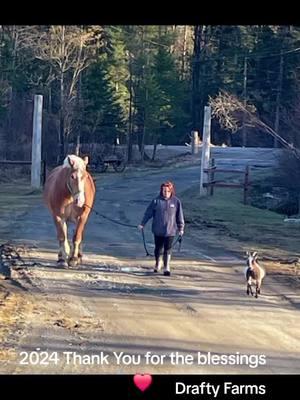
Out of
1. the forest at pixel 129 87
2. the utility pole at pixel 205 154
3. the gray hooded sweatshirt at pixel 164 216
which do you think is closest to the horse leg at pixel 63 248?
the gray hooded sweatshirt at pixel 164 216

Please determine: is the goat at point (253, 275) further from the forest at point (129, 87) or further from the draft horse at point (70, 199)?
the forest at point (129, 87)

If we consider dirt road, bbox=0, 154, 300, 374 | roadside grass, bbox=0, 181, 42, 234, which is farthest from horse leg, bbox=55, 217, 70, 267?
roadside grass, bbox=0, 181, 42, 234

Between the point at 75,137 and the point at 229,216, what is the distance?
12642mm

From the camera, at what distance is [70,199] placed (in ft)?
40.8

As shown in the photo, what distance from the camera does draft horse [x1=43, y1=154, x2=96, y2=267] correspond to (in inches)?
477

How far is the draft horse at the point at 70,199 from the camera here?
1212cm

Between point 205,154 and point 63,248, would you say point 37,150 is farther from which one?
point 63,248

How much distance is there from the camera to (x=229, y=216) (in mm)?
21797
